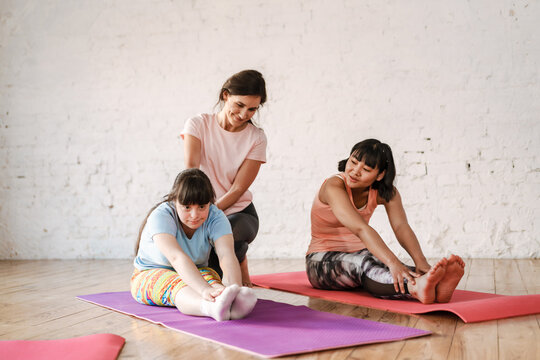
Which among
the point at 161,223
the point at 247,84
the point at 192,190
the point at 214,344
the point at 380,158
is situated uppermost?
the point at 247,84

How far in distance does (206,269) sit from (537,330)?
1.31 m

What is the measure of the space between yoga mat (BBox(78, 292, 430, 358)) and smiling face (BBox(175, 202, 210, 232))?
1.20ft

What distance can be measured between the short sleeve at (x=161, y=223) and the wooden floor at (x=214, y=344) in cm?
36

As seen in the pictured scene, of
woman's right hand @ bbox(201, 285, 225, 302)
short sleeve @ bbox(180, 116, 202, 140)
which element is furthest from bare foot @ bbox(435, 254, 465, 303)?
short sleeve @ bbox(180, 116, 202, 140)

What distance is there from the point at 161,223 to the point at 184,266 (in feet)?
0.80

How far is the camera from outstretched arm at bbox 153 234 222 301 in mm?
2078

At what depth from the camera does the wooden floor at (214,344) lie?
1700mm

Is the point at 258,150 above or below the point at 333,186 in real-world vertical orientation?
above

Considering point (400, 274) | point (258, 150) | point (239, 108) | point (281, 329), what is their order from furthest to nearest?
point (258, 150), point (239, 108), point (400, 274), point (281, 329)

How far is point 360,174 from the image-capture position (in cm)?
263

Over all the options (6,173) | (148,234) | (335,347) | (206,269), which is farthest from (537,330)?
(6,173)

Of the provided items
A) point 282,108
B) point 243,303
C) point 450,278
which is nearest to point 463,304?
point 450,278

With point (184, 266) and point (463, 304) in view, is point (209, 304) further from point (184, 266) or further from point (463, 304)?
point (463, 304)

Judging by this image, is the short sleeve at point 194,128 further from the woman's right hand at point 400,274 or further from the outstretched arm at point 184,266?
the woman's right hand at point 400,274
